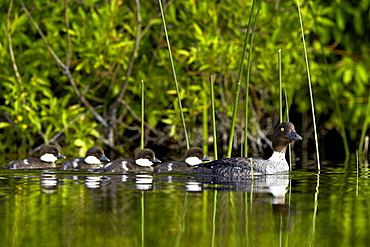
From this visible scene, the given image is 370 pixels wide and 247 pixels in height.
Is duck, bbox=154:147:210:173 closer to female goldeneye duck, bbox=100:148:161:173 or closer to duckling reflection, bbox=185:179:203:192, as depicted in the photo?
female goldeneye duck, bbox=100:148:161:173

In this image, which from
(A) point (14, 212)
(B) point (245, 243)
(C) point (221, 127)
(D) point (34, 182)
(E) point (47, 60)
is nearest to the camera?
(B) point (245, 243)

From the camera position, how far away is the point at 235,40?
10.8 m

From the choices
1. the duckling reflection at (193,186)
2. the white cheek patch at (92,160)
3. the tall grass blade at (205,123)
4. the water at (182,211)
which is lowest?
the water at (182,211)

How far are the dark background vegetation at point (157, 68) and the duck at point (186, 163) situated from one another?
2.23 metres

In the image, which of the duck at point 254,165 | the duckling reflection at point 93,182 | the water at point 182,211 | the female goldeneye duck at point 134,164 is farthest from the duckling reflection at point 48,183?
the duck at point 254,165

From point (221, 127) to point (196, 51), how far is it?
6.08 ft

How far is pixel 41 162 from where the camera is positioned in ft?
27.9

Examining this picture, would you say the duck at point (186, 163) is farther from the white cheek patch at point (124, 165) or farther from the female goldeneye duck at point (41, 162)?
the female goldeneye duck at point (41, 162)

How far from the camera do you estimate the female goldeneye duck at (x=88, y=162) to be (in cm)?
830

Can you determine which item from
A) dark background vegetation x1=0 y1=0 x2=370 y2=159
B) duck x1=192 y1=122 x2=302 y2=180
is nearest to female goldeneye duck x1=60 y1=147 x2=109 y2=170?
duck x1=192 y1=122 x2=302 y2=180

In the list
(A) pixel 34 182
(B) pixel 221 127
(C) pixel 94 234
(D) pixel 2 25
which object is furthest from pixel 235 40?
(C) pixel 94 234

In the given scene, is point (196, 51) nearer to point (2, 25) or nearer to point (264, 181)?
point (2, 25)

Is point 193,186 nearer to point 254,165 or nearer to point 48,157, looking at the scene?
point 254,165

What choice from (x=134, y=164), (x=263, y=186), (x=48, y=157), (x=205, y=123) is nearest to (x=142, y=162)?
(x=134, y=164)
